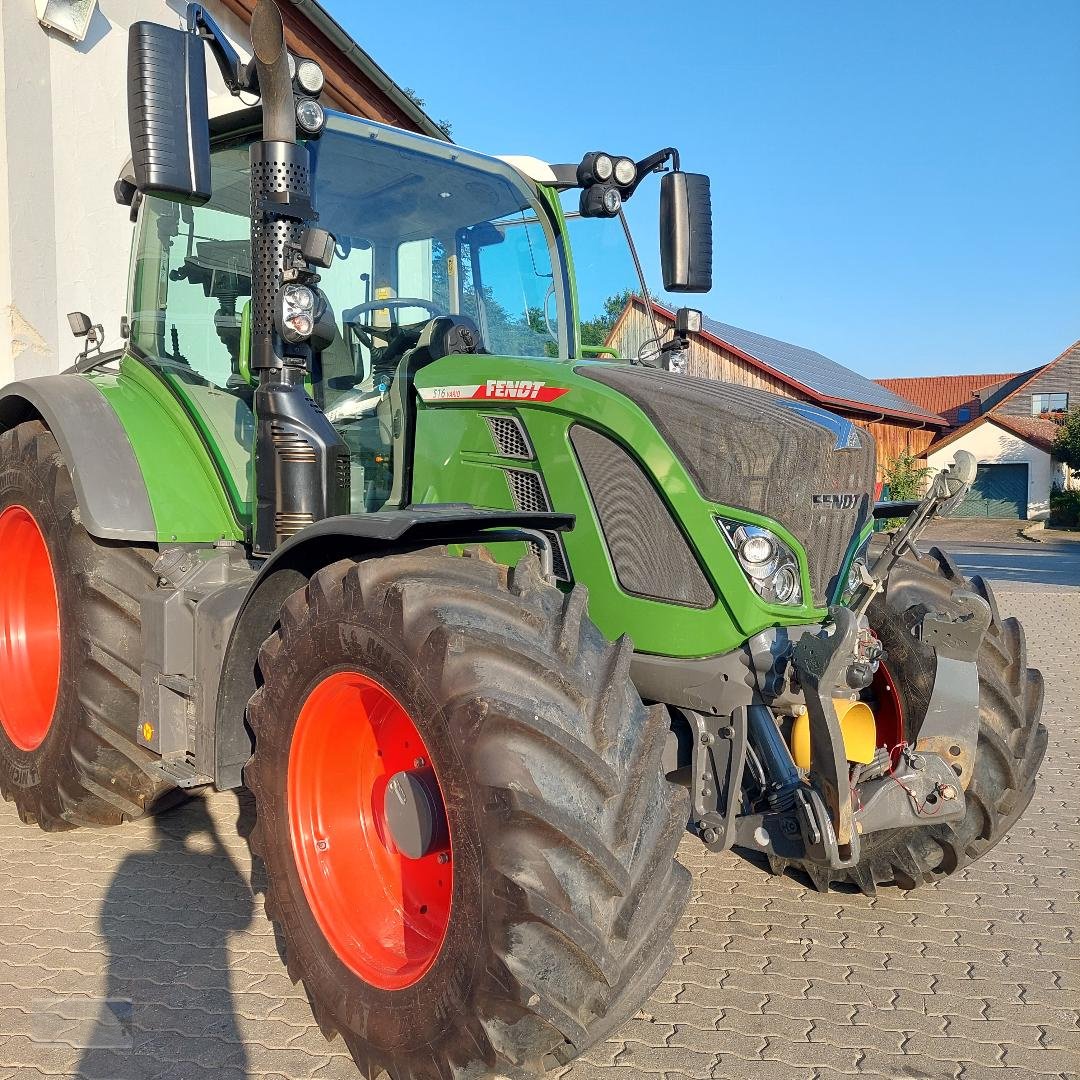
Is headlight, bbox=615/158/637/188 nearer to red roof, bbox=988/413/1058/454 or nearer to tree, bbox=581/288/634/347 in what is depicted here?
tree, bbox=581/288/634/347

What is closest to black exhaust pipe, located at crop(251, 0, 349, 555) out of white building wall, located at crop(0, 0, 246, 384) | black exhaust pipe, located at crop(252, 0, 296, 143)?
black exhaust pipe, located at crop(252, 0, 296, 143)

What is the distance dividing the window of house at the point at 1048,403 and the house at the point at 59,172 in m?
40.7

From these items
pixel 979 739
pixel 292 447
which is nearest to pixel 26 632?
pixel 292 447

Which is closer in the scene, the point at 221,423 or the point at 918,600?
the point at 918,600

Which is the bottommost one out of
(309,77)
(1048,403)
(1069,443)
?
(1069,443)

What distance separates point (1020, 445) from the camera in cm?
3681

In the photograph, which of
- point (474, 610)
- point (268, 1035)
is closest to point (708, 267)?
point (474, 610)

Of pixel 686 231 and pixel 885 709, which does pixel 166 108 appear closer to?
pixel 686 231

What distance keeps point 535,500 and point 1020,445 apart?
1484 inches

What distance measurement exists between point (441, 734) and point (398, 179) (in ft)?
7.14

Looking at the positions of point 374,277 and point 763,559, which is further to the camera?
point 374,277

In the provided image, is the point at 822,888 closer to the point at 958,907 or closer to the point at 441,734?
the point at 958,907

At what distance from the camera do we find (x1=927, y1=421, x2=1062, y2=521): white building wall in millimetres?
36219

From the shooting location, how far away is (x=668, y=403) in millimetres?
2850
